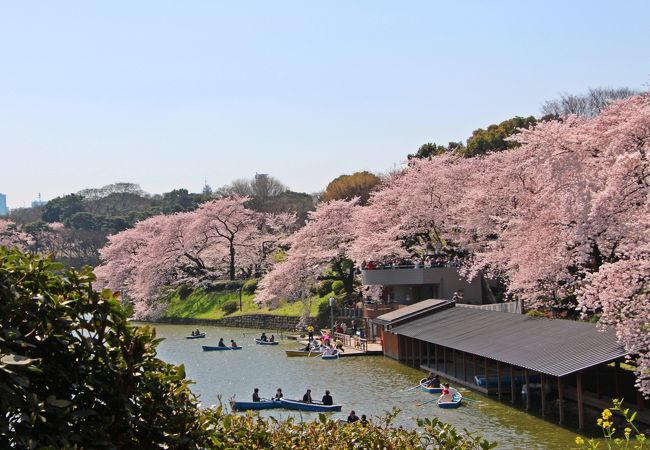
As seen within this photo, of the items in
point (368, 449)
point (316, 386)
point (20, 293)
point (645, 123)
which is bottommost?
point (316, 386)

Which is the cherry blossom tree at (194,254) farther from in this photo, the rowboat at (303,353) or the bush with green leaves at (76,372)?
the bush with green leaves at (76,372)

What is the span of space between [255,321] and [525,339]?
38.6 m

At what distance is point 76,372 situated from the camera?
22.1 ft

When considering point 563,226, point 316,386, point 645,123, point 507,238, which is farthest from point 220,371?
point 645,123

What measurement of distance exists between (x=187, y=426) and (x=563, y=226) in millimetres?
25514

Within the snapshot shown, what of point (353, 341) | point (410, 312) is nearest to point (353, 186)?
point (353, 341)

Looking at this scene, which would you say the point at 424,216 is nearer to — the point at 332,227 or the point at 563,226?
the point at 332,227

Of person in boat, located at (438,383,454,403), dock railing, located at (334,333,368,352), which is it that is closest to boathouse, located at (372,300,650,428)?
person in boat, located at (438,383,454,403)

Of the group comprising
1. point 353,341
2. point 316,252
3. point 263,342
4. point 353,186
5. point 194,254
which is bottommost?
point 263,342

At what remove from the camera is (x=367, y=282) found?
51.0m

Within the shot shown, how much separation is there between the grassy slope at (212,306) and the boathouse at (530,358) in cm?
2328

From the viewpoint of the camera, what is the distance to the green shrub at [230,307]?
68.7 meters

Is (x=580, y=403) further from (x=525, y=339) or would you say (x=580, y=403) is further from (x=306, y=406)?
(x=306, y=406)

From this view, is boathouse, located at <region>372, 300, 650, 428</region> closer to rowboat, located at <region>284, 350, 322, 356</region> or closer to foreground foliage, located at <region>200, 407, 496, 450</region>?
rowboat, located at <region>284, 350, 322, 356</region>
